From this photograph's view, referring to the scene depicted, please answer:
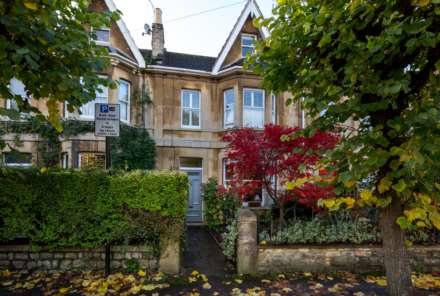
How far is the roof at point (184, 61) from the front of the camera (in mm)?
13665

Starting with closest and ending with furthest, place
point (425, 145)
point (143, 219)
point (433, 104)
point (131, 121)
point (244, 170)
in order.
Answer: point (425, 145) → point (433, 104) → point (143, 219) → point (244, 170) → point (131, 121)

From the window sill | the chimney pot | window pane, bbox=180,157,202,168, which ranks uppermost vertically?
the chimney pot

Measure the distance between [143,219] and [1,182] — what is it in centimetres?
298

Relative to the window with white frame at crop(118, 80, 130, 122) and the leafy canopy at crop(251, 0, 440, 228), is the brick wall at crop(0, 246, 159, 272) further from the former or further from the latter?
the window with white frame at crop(118, 80, 130, 122)

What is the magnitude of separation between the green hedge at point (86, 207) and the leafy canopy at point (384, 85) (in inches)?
142

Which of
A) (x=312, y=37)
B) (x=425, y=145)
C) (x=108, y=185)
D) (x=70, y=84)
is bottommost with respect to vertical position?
(x=108, y=185)

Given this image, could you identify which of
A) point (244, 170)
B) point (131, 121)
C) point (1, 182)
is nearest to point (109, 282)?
point (1, 182)

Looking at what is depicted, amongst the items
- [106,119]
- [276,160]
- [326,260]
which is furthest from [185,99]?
[326,260]

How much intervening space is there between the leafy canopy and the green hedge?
360 centimetres

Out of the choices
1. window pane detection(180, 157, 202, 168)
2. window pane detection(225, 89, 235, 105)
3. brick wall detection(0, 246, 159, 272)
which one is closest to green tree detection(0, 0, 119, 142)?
brick wall detection(0, 246, 159, 272)

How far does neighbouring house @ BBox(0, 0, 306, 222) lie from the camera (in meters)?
12.5

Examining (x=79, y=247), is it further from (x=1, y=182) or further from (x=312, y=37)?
(x=312, y=37)

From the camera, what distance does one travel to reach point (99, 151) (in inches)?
435

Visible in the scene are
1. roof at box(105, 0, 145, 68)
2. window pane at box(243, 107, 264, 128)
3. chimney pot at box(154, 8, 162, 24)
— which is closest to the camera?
roof at box(105, 0, 145, 68)
